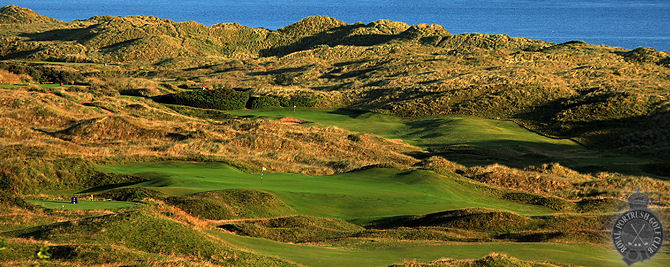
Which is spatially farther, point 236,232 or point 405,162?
point 405,162

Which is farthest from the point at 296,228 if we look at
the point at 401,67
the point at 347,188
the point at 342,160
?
the point at 401,67

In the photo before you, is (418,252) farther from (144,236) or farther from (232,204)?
(232,204)

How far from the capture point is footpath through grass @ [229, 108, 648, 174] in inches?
1694

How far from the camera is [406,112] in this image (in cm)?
6334

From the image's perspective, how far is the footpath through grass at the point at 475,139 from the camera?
1694 inches

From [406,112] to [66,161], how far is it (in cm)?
3950

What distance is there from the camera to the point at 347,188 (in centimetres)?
→ 2695

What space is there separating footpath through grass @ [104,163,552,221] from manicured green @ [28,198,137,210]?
2.55 metres

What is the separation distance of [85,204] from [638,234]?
14379mm

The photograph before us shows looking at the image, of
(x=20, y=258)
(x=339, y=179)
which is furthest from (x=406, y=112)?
(x=20, y=258)

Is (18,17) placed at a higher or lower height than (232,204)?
higher

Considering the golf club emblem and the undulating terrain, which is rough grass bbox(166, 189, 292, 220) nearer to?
the undulating terrain

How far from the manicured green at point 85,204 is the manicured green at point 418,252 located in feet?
13.7

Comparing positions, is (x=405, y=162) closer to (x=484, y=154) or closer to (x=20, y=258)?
(x=484, y=154)
